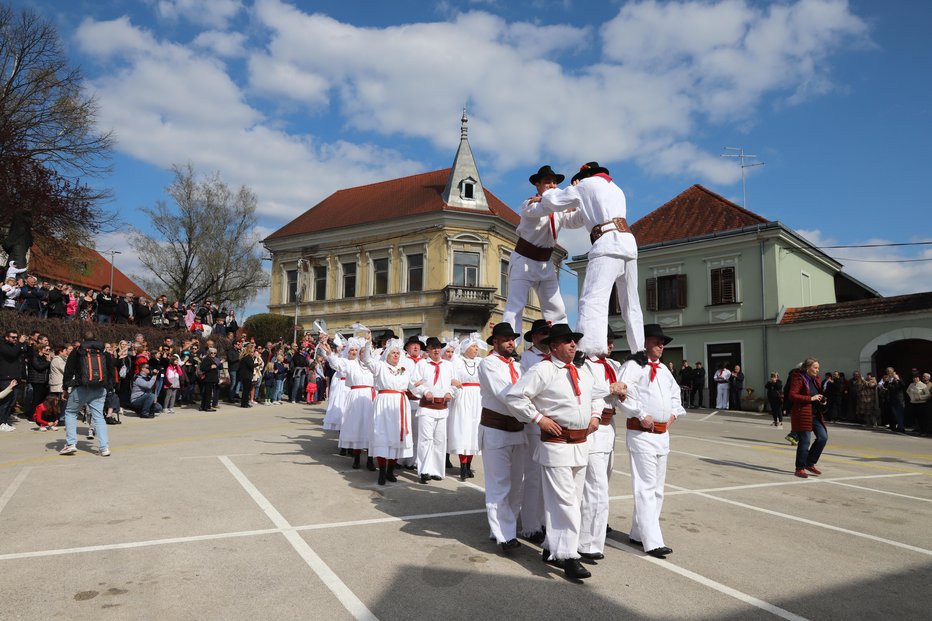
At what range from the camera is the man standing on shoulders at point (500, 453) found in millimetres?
5547

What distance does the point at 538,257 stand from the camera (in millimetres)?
7082

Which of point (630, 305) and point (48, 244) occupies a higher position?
point (48, 244)

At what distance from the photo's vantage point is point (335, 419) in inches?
527

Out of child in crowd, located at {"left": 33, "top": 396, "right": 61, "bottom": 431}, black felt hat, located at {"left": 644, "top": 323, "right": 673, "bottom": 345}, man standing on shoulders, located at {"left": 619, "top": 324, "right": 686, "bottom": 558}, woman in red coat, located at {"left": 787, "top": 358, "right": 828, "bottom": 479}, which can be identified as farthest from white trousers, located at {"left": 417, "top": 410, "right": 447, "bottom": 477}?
child in crowd, located at {"left": 33, "top": 396, "right": 61, "bottom": 431}

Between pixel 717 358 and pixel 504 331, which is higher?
pixel 717 358

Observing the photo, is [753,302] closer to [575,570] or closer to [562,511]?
[562,511]

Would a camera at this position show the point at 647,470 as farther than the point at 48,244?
No

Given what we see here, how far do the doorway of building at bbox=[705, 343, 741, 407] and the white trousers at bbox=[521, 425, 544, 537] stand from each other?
2587cm

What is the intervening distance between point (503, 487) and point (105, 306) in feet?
59.7

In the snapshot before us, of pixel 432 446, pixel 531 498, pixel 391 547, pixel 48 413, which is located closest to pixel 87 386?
pixel 48 413

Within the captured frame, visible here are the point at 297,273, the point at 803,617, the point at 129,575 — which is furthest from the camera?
the point at 297,273

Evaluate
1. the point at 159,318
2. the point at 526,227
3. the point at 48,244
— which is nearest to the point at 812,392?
the point at 526,227

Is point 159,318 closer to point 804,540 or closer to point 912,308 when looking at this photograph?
point 804,540

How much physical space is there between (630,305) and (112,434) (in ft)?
36.7
